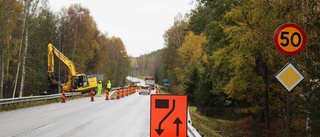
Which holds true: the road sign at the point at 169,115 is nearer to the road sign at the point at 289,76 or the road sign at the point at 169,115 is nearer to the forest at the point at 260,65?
the road sign at the point at 289,76

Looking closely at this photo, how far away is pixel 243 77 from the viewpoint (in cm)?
2064

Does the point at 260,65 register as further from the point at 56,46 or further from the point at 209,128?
the point at 56,46

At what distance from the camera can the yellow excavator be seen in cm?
3912

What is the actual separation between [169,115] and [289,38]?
3615 millimetres

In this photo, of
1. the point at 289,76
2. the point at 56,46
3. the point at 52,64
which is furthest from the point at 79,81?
the point at 289,76

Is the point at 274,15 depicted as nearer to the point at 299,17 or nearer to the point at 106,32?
the point at 299,17

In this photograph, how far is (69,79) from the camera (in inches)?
1713

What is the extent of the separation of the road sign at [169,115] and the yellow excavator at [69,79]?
33.3 meters

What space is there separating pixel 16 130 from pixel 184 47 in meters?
45.0

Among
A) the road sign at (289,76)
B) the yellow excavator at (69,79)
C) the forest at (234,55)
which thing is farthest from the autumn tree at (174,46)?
the road sign at (289,76)

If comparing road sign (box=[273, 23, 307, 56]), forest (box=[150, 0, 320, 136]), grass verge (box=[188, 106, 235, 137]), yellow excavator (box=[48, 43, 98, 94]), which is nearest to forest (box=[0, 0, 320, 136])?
forest (box=[150, 0, 320, 136])

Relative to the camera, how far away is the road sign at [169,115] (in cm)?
739

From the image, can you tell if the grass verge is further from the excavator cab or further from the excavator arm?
the excavator cab

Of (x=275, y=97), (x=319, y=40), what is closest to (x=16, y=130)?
(x=319, y=40)
